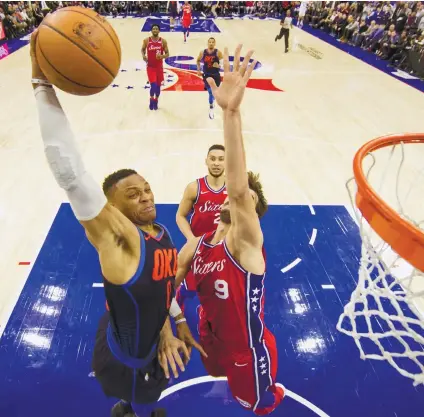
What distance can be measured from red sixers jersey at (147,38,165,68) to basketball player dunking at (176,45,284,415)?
6.03 m

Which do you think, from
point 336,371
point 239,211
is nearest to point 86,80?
point 239,211

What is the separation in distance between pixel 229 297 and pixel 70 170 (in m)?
1.23

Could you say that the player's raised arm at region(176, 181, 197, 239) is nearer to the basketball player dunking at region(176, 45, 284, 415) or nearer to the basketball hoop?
the basketball player dunking at region(176, 45, 284, 415)

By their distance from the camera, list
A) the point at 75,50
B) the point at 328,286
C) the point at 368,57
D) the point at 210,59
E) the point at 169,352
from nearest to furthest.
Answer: the point at 75,50 < the point at 169,352 < the point at 328,286 < the point at 210,59 < the point at 368,57

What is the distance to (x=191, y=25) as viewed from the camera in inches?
748

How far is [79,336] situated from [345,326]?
7.76 ft

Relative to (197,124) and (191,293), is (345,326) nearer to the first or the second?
(191,293)

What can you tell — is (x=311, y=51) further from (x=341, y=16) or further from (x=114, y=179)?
(x=114, y=179)

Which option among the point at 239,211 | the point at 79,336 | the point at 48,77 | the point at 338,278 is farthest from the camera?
the point at 338,278

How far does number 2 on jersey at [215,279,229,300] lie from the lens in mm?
2199

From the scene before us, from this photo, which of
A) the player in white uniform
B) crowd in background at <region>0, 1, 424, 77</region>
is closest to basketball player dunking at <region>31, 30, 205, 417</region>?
crowd in background at <region>0, 1, 424, 77</region>

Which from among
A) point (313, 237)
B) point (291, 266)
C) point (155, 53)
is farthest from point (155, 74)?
point (291, 266)

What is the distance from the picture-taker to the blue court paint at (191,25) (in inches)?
702

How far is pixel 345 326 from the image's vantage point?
11.2ft
